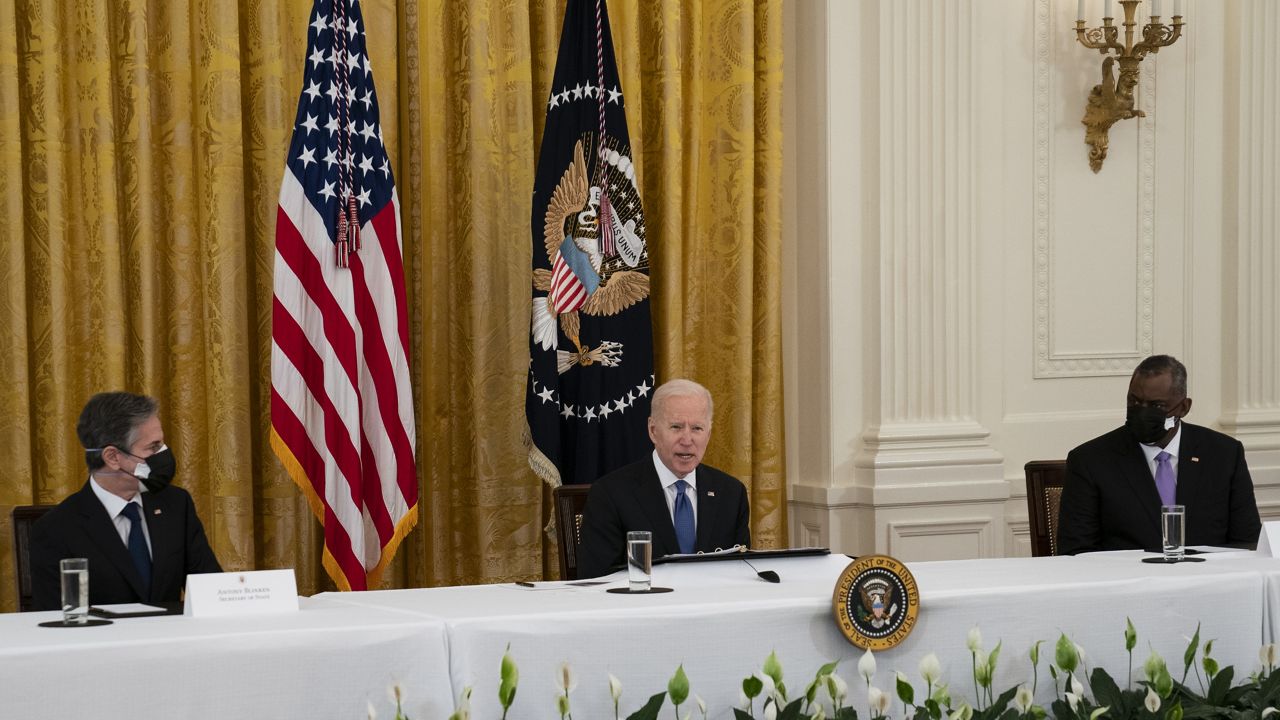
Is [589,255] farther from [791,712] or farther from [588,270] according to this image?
[791,712]

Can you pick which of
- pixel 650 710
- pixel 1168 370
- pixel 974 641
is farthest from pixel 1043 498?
pixel 650 710

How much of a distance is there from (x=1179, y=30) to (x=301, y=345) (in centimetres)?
382

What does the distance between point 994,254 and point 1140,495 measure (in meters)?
1.86

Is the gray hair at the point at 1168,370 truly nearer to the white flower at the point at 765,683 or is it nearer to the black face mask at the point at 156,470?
the white flower at the point at 765,683

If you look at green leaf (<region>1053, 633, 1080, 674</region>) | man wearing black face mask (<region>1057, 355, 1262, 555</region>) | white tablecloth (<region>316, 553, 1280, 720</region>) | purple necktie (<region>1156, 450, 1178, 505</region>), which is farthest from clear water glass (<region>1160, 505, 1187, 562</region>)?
green leaf (<region>1053, 633, 1080, 674</region>)

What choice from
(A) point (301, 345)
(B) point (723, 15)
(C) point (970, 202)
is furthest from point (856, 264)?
(A) point (301, 345)

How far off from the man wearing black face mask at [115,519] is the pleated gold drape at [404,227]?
1422mm

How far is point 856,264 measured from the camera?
592 cm

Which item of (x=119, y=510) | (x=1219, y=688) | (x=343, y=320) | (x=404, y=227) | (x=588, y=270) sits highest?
(x=404, y=227)

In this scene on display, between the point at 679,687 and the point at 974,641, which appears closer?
the point at 679,687

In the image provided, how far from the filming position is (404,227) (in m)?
5.60

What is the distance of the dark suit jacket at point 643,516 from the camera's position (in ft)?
13.4

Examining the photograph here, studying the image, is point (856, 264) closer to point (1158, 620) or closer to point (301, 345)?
point (301, 345)

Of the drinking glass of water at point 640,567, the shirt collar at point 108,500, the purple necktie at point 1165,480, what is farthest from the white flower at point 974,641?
the shirt collar at point 108,500
